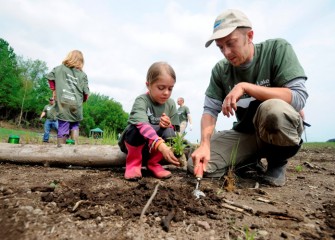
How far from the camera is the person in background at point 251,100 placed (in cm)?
239

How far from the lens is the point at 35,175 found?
112 inches

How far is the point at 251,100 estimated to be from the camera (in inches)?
112

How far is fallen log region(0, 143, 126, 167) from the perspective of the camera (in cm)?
332

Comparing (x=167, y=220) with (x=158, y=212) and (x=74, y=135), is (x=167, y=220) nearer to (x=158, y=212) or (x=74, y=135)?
(x=158, y=212)

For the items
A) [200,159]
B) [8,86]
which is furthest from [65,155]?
[8,86]

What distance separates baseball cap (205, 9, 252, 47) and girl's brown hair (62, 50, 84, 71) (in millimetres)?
3156

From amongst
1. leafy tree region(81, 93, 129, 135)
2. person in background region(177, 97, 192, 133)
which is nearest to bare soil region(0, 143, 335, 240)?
person in background region(177, 97, 192, 133)

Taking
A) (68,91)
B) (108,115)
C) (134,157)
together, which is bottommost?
(134,157)

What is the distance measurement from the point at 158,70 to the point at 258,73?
1006 millimetres

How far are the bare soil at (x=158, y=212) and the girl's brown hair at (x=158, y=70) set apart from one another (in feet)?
3.46

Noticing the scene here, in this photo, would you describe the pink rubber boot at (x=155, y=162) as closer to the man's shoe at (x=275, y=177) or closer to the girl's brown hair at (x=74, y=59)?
the man's shoe at (x=275, y=177)

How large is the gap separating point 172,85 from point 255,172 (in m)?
1.56

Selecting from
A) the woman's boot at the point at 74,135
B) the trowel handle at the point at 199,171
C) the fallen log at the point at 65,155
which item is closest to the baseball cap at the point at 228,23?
the trowel handle at the point at 199,171

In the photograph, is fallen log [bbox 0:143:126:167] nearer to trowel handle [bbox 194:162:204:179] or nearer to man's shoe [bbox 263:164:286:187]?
trowel handle [bbox 194:162:204:179]
